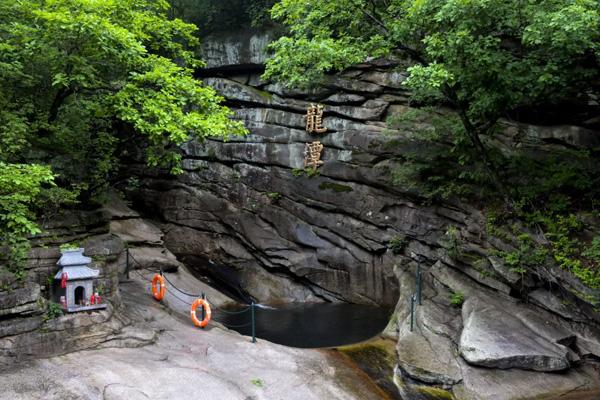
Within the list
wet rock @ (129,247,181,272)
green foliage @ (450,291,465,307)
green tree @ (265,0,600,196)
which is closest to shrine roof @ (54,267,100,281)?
wet rock @ (129,247,181,272)

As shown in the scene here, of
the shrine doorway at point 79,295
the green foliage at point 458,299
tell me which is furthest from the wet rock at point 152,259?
the green foliage at point 458,299

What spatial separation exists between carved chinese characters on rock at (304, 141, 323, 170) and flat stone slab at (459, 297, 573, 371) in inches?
416

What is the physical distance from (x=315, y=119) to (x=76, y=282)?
43.5 feet

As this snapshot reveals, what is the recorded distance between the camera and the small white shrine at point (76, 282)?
32.3ft

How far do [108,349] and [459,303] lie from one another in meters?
9.21

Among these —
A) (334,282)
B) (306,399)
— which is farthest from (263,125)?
(306,399)

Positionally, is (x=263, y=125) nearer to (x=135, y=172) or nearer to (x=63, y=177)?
(x=135, y=172)

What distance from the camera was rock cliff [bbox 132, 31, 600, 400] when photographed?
33.9 ft

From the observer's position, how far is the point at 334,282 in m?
19.5

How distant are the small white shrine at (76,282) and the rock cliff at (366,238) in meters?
7.44

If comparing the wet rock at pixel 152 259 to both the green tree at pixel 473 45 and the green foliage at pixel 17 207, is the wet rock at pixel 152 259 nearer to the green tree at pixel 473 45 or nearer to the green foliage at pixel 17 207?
the green foliage at pixel 17 207

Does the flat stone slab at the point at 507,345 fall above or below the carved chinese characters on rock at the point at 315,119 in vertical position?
below

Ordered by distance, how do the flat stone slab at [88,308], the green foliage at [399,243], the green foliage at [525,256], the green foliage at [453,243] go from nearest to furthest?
the flat stone slab at [88,308], the green foliage at [525,256], the green foliage at [453,243], the green foliage at [399,243]

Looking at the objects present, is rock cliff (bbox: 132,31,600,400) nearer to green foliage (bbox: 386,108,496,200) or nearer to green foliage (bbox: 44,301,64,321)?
green foliage (bbox: 386,108,496,200)
